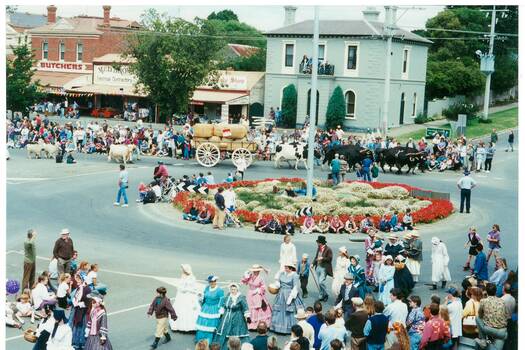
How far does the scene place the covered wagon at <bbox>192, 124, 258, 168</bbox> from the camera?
128 feet

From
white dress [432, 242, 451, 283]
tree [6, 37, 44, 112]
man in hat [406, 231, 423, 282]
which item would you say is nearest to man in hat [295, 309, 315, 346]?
man in hat [406, 231, 423, 282]

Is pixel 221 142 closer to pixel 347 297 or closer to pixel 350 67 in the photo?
pixel 350 67

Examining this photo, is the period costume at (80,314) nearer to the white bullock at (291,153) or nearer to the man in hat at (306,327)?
the man in hat at (306,327)

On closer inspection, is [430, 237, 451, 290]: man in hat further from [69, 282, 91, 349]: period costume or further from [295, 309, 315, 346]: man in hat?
[69, 282, 91, 349]: period costume

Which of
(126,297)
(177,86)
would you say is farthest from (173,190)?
(177,86)

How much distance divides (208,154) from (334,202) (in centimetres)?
1260

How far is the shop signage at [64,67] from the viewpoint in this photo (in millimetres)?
71938

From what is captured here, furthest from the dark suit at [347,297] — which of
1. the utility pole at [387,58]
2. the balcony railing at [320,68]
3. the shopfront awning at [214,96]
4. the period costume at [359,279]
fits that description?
the shopfront awning at [214,96]

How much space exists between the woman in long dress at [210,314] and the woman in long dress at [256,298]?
1.00m

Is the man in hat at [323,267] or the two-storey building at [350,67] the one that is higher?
the two-storey building at [350,67]

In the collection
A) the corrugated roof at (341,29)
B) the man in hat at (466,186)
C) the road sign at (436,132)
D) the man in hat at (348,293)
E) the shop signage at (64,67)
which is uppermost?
the corrugated roof at (341,29)

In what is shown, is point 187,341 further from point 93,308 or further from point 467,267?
point 467,267

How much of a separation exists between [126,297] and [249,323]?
379 centimetres

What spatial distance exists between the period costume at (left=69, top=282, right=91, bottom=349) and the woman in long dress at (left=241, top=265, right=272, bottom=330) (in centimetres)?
312
